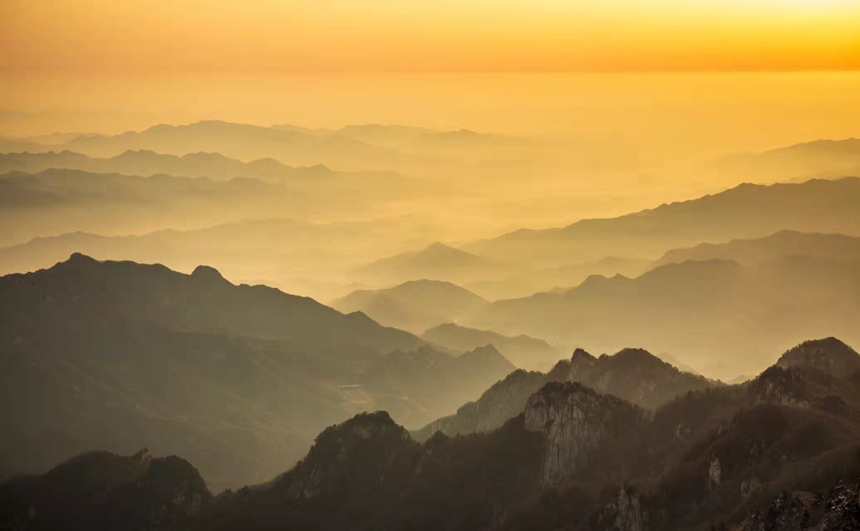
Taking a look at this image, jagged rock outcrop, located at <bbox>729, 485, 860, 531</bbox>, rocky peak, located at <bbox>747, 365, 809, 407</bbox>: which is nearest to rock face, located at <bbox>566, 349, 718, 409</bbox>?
rocky peak, located at <bbox>747, 365, 809, 407</bbox>

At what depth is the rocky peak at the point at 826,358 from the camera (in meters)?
144

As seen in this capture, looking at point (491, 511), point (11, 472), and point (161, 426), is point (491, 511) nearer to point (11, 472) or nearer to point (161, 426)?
point (11, 472)

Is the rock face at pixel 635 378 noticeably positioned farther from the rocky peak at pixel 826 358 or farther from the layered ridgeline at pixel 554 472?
the layered ridgeline at pixel 554 472

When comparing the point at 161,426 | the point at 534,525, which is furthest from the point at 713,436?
the point at 161,426

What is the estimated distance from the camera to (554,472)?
132000 mm

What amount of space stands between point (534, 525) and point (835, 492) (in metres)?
40.5

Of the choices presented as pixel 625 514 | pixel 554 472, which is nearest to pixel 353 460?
pixel 554 472

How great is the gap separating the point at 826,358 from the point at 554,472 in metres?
32.7

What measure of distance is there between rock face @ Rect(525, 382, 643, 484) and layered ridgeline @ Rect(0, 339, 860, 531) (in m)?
0.13

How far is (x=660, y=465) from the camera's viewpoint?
12638cm

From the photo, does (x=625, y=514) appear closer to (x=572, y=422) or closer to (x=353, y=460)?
(x=572, y=422)

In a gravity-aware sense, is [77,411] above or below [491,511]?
above

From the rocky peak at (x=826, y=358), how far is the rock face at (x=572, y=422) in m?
19.5

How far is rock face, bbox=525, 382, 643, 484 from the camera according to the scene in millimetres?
132562
